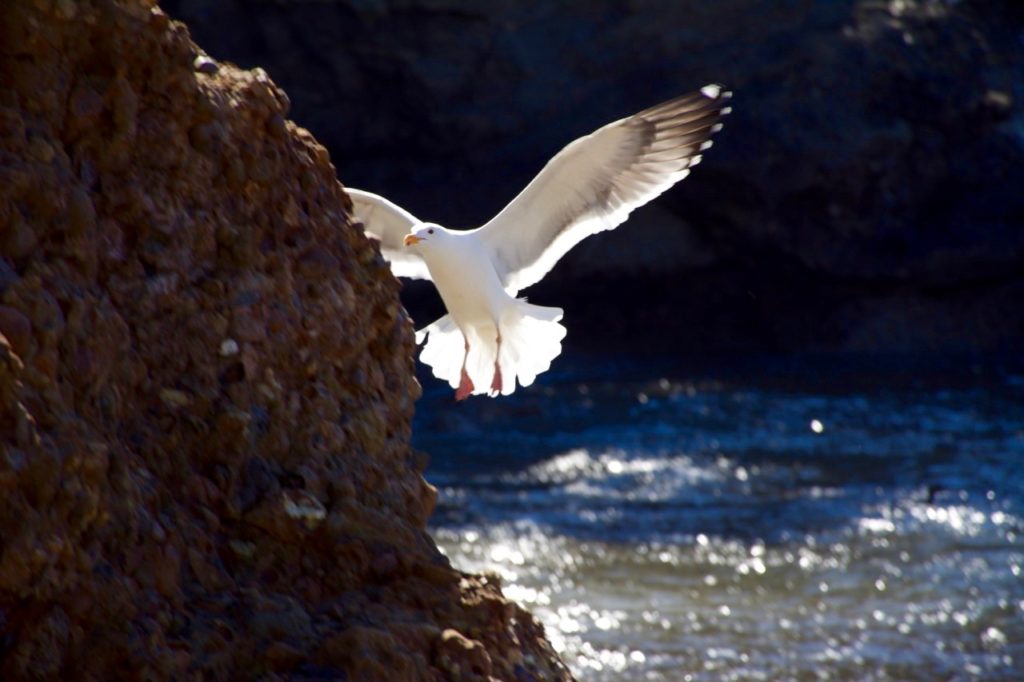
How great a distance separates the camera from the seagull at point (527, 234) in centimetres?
694

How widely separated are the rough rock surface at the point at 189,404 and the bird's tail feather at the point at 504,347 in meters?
2.69

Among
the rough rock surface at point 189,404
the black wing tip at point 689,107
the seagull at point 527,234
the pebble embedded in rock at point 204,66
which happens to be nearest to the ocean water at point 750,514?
the seagull at point 527,234

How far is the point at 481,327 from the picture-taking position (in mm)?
7480

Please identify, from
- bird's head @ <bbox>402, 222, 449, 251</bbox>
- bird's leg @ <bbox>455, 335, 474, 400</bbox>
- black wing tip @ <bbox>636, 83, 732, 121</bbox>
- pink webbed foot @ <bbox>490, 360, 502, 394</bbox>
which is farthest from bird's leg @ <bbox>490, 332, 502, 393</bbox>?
black wing tip @ <bbox>636, 83, 732, 121</bbox>

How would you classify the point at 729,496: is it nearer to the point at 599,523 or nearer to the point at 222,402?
the point at 599,523

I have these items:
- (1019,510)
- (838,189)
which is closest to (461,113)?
(838,189)

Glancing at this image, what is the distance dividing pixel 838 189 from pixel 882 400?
2827mm

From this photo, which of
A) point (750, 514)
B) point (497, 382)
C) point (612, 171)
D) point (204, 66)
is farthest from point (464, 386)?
point (750, 514)

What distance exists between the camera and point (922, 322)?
16.3 m

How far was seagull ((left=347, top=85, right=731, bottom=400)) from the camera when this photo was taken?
6941mm

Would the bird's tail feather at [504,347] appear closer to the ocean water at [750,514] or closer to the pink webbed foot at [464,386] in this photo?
the pink webbed foot at [464,386]

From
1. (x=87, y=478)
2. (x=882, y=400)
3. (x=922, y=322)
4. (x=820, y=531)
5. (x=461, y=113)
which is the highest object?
(x=461, y=113)

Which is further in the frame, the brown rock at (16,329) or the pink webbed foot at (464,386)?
the pink webbed foot at (464,386)

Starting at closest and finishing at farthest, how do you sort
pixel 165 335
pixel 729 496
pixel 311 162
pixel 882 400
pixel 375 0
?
pixel 165 335 → pixel 311 162 → pixel 729 496 → pixel 882 400 → pixel 375 0
